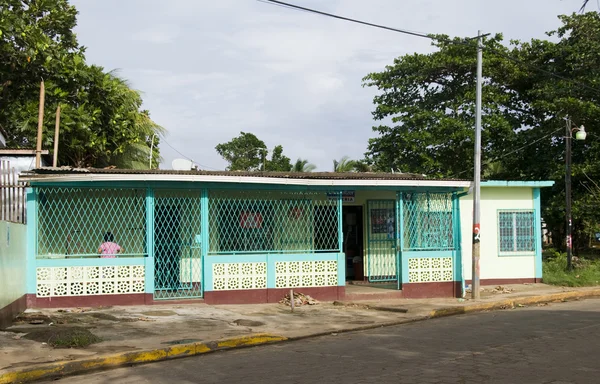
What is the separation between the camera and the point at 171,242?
1353cm

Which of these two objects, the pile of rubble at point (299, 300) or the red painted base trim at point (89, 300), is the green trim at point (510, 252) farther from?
the red painted base trim at point (89, 300)

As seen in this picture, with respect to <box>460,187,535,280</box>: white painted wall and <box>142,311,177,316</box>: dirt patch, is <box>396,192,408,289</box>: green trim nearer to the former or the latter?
<box>460,187,535,280</box>: white painted wall

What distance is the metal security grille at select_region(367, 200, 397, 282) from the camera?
16.4 meters

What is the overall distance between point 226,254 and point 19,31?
774 cm

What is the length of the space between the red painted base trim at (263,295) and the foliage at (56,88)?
6.69m

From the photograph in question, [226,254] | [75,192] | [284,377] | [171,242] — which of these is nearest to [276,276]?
[226,254]

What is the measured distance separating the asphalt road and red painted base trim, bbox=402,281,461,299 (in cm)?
376

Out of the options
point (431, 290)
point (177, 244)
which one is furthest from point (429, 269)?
point (177, 244)

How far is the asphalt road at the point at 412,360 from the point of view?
22.6 feet

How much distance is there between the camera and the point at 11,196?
11133mm

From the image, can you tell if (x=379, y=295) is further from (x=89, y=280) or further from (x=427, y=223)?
(x=89, y=280)

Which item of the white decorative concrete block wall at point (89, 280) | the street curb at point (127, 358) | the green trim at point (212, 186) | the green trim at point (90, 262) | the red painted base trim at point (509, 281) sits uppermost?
the green trim at point (212, 186)

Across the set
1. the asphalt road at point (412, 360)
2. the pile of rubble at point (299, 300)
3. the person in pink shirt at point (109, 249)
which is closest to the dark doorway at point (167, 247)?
the person in pink shirt at point (109, 249)

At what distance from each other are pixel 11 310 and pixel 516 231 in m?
12.6
